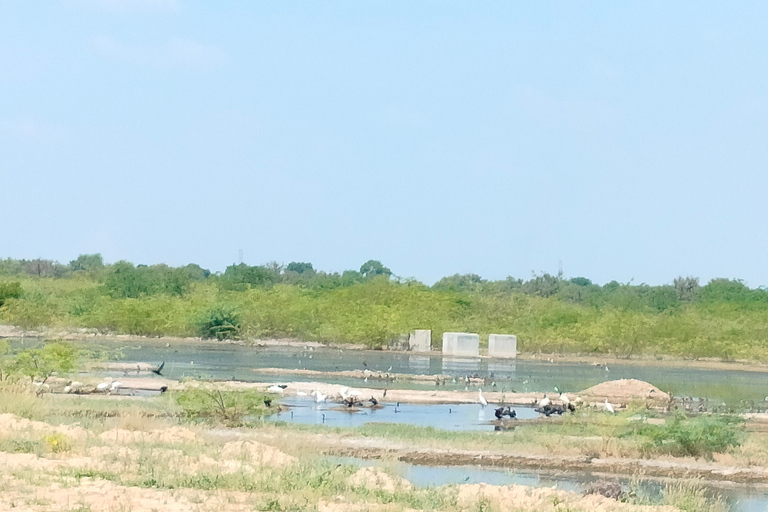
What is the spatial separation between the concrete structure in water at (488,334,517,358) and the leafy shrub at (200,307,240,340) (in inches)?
781

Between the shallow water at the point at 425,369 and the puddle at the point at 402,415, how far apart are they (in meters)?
7.22

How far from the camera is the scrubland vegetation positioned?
260 feet

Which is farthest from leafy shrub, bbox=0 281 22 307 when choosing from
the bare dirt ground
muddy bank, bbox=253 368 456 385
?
the bare dirt ground

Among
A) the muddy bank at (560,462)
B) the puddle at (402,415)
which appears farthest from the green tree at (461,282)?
the muddy bank at (560,462)

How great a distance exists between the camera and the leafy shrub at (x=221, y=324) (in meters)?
80.6

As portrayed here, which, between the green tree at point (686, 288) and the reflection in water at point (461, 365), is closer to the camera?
the reflection in water at point (461, 365)

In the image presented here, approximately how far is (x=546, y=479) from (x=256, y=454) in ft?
20.8

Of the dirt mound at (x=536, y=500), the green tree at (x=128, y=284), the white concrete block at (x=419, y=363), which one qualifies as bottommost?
the dirt mound at (x=536, y=500)

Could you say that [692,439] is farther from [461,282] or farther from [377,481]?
[461,282]

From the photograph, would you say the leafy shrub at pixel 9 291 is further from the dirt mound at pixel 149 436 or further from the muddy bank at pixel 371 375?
the dirt mound at pixel 149 436

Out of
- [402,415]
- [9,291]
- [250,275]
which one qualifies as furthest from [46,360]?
[250,275]

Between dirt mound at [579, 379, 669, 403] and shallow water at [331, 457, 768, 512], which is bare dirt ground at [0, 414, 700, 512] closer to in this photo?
shallow water at [331, 457, 768, 512]

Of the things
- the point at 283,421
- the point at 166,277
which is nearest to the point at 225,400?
the point at 283,421

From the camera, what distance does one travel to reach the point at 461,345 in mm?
74188
